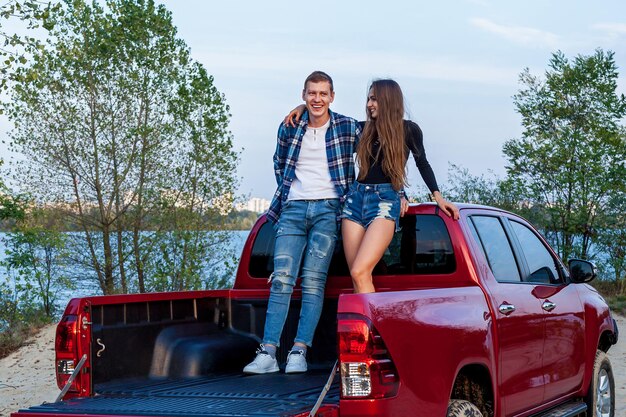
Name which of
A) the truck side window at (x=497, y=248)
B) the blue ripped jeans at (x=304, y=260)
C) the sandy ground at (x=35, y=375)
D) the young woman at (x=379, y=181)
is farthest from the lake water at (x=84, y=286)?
the young woman at (x=379, y=181)

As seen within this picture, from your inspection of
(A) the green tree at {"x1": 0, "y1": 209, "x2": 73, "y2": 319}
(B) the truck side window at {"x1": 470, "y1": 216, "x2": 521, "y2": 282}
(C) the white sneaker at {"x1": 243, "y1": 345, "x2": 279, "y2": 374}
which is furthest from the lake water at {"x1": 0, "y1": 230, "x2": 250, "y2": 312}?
(C) the white sneaker at {"x1": 243, "y1": 345, "x2": 279, "y2": 374}

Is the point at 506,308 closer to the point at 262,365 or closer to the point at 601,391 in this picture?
the point at 262,365

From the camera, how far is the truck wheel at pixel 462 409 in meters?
5.07

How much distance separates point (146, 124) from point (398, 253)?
12183 mm

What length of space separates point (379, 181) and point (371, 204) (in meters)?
0.15

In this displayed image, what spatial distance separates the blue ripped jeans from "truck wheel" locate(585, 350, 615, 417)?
2443 millimetres

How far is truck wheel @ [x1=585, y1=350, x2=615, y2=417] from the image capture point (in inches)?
290

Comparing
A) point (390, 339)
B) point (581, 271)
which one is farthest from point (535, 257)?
point (390, 339)

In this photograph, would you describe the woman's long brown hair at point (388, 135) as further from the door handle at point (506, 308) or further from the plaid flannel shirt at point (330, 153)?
the door handle at point (506, 308)

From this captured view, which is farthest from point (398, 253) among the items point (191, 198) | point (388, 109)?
point (191, 198)

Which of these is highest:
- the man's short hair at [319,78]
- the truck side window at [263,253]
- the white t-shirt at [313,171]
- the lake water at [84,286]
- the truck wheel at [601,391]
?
the man's short hair at [319,78]

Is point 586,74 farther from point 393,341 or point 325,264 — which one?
point 393,341

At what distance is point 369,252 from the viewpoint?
5.78 meters

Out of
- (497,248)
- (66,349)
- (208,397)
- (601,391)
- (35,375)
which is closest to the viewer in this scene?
(208,397)
